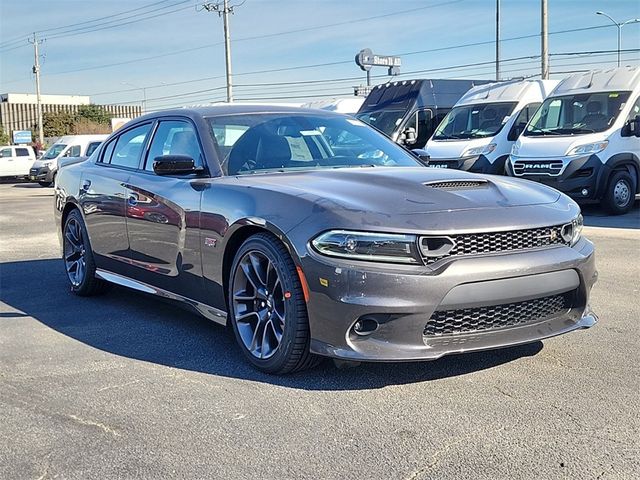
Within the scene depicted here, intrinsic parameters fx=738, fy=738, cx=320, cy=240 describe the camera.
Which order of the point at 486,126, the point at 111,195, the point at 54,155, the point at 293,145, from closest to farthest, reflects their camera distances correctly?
the point at 293,145 < the point at 111,195 < the point at 486,126 < the point at 54,155

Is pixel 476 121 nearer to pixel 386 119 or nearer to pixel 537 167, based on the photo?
pixel 537 167

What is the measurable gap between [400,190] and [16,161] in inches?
1267

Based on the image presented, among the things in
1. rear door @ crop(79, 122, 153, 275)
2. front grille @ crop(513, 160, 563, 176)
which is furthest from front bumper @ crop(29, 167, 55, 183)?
rear door @ crop(79, 122, 153, 275)

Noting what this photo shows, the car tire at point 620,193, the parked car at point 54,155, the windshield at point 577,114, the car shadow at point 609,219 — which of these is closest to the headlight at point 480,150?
the windshield at point 577,114

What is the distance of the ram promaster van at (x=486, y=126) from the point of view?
1488 cm

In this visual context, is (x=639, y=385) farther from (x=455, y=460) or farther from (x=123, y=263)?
(x=123, y=263)

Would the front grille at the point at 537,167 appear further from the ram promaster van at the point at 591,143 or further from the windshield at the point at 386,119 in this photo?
the windshield at the point at 386,119

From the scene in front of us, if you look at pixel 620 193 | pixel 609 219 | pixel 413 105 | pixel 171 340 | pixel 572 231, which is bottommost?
pixel 609 219

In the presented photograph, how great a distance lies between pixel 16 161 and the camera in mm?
32844

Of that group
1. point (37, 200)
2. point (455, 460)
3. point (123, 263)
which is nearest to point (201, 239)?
point (123, 263)

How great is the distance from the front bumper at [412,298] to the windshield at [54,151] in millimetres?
26876

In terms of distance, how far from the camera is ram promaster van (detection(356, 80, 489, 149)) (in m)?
18.9

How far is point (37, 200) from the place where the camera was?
67.6 ft

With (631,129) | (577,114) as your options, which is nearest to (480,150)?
(577,114)
